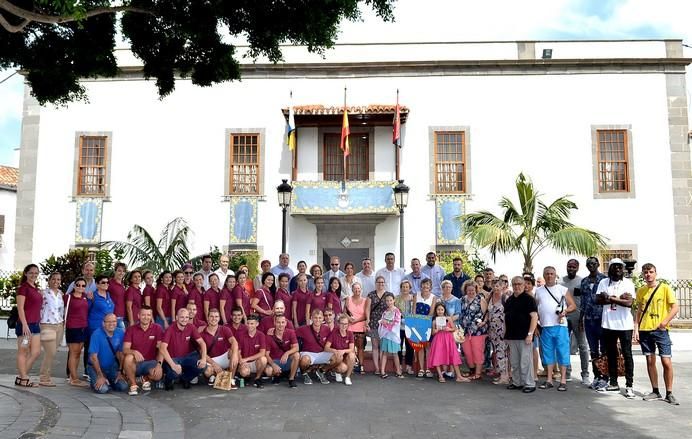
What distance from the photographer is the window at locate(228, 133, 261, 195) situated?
60.4 feet

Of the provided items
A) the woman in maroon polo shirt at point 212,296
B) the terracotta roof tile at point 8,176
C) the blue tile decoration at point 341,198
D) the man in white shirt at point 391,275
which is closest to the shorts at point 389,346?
the man in white shirt at point 391,275

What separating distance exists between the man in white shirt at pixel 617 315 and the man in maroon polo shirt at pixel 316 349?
367 cm

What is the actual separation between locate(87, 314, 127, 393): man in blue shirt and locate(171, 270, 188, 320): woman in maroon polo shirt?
163 centimetres

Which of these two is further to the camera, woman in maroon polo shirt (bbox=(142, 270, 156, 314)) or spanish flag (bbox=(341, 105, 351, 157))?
spanish flag (bbox=(341, 105, 351, 157))

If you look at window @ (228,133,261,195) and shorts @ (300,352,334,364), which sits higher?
window @ (228,133,261,195)

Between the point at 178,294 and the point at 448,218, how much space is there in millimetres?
10243

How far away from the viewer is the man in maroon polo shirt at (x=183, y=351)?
7.72 m

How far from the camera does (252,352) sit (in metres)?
8.12

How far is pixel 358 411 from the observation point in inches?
258

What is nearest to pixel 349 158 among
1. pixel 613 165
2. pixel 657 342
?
pixel 613 165

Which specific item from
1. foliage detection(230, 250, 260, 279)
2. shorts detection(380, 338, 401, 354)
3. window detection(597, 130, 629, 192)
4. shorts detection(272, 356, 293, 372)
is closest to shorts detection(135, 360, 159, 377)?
shorts detection(272, 356, 293, 372)

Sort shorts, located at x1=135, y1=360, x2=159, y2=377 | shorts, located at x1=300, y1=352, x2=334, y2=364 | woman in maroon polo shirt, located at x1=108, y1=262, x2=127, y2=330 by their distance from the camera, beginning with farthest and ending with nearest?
woman in maroon polo shirt, located at x1=108, y1=262, x2=127, y2=330, shorts, located at x1=300, y1=352, x2=334, y2=364, shorts, located at x1=135, y1=360, x2=159, y2=377

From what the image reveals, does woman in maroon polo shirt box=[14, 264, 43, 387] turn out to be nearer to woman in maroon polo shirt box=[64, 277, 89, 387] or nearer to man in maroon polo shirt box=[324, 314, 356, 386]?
woman in maroon polo shirt box=[64, 277, 89, 387]

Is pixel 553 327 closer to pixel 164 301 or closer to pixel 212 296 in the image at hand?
pixel 212 296
